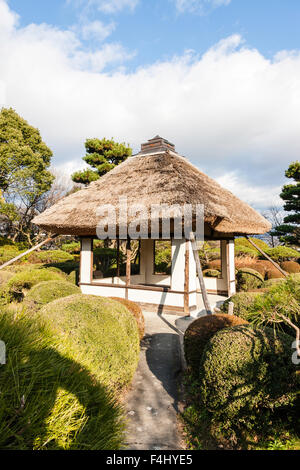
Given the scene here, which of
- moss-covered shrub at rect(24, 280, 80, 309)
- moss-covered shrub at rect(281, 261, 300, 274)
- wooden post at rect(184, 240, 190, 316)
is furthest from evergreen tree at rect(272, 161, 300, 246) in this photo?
moss-covered shrub at rect(24, 280, 80, 309)

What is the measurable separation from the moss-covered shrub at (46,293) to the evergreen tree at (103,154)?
10.5 m

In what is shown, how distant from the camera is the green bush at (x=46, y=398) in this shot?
4.59 feet

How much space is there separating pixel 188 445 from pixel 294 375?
1411 millimetres

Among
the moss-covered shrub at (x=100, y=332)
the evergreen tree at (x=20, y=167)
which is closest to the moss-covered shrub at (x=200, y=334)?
the moss-covered shrub at (x=100, y=332)

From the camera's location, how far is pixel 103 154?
16.8m

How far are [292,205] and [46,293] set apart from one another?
17228 mm

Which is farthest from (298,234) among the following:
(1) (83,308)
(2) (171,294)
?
(1) (83,308)

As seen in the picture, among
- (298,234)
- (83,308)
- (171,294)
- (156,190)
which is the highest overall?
(156,190)

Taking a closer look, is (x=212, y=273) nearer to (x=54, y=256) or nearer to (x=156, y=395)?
(x=54, y=256)

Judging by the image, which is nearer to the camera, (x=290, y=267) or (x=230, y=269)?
(x=230, y=269)

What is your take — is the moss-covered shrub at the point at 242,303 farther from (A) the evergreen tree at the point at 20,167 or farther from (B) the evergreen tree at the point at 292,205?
(A) the evergreen tree at the point at 20,167

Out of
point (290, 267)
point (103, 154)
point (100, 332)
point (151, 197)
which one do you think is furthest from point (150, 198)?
point (103, 154)

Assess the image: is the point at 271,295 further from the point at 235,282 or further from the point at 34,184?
the point at 34,184

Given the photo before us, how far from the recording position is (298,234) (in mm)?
16766
